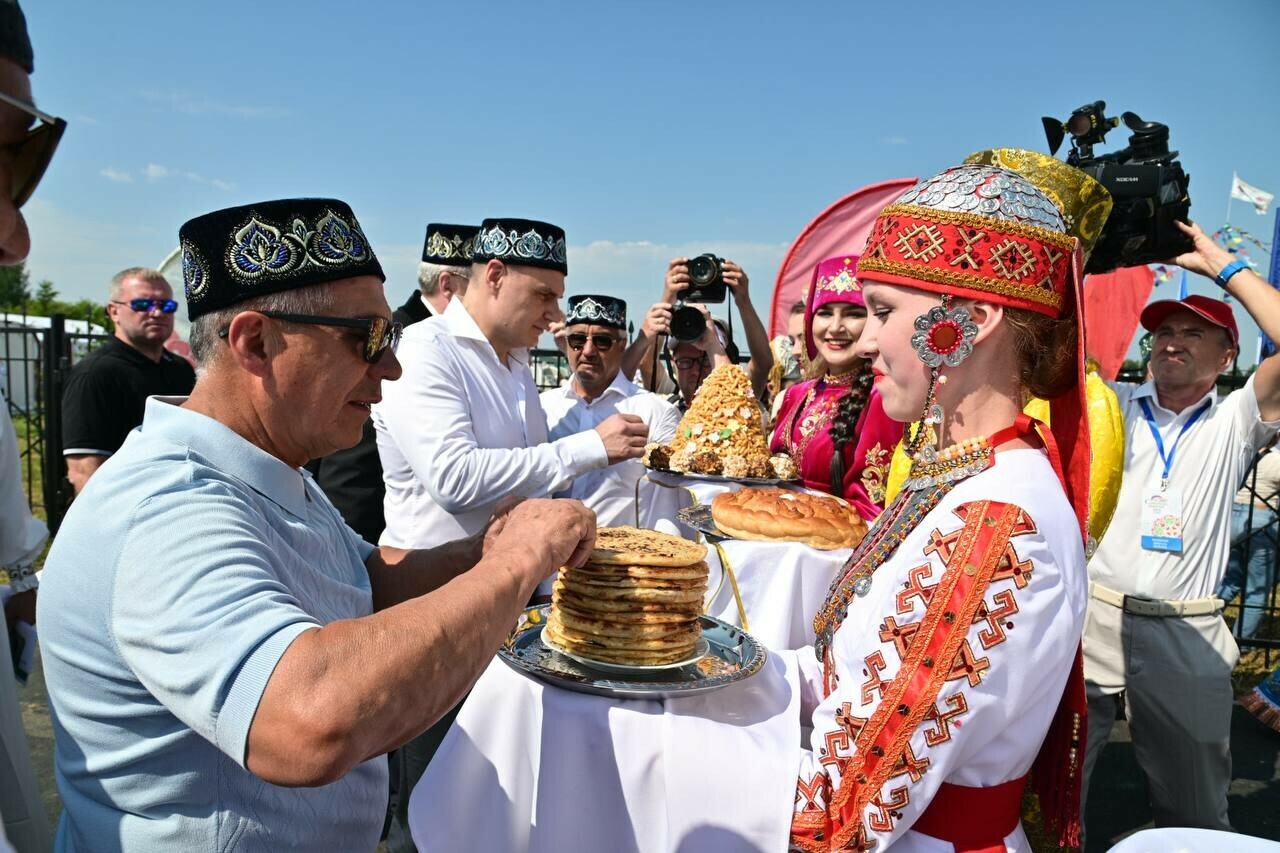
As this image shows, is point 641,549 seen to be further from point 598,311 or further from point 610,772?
point 598,311

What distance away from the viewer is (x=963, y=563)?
5.31ft

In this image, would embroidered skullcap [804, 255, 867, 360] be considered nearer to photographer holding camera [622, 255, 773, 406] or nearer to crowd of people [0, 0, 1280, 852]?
photographer holding camera [622, 255, 773, 406]

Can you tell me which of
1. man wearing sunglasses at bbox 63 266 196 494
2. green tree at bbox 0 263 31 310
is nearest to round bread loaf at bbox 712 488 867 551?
man wearing sunglasses at bbox 63 266 196 494

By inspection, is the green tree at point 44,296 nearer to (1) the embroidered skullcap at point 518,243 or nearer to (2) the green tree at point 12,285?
(2) the green tree at point 12,285

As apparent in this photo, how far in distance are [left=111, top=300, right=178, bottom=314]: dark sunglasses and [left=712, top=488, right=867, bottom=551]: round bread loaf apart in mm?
4779

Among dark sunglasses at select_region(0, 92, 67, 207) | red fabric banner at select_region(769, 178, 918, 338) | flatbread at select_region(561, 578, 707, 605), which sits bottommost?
flatbread at select_region(561, 578, 707, 605)

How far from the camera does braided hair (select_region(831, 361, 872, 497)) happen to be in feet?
13.1

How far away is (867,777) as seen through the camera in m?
1.61

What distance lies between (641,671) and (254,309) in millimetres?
1182

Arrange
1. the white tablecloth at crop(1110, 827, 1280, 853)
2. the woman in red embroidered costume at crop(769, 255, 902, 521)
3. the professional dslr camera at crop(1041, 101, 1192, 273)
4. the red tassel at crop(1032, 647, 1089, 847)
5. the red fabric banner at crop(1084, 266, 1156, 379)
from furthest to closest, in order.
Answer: the red fabric banner at crop(1084, 266, 1156, 379) → the woman in red embroidered costume at crop(769, 255, 902, 521) → the professional dslr camera at crop(1041, 101, 1192, 273) → the red tassel at crop(1032, 647, 1089, 847) → the white tablecloth at crop(1110, 827, 1280, 853)

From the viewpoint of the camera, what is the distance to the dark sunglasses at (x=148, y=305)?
19.2ft

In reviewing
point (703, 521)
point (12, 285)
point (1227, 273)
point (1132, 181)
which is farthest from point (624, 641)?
point (12, 285)

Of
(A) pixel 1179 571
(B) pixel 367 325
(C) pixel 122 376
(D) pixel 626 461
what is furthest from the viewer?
(C) pixel 122 376

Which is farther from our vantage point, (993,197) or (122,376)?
(122,376)
